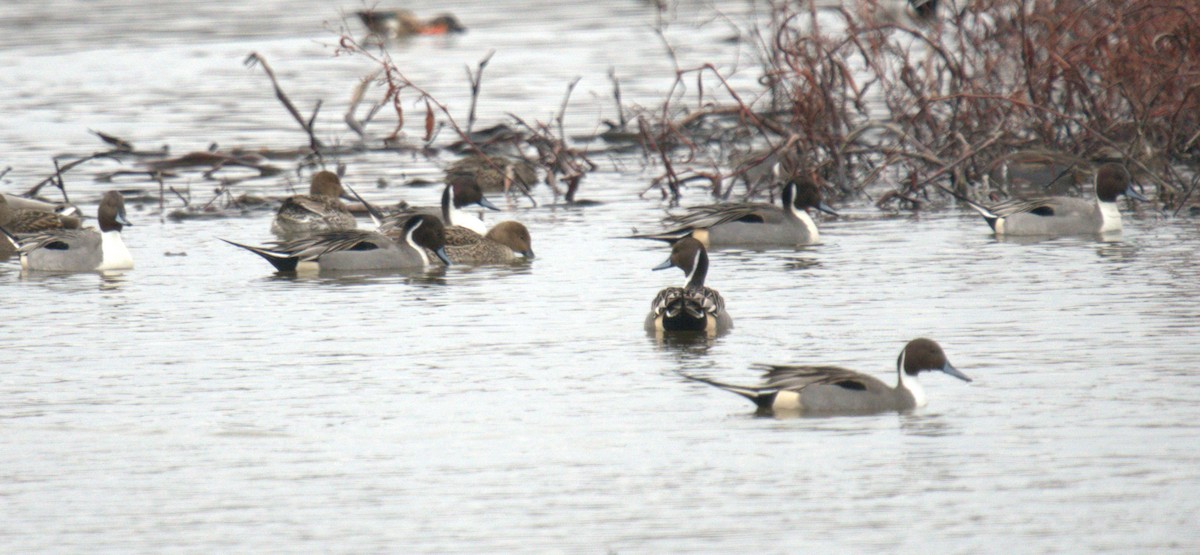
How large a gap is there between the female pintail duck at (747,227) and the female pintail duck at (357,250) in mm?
1794

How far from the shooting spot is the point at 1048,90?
17.2 m

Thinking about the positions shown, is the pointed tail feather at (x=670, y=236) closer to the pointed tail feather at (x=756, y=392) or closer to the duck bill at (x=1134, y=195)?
the duck bill at (x=1134, y=195)

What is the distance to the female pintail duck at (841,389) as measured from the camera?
9156mm

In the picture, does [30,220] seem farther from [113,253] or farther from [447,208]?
[447,208]

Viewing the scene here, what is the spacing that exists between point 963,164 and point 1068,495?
10.2 meters

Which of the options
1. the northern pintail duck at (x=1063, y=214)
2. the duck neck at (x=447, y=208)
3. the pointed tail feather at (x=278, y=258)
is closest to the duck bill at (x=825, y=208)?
the northern pintail duck at (x=1063, y=214)

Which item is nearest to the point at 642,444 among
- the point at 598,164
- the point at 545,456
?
the point at 545,456

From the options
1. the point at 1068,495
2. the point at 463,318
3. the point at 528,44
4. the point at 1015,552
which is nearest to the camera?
the point at 1015,552

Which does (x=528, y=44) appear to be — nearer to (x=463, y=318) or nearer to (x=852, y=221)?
(x=852, y=221)

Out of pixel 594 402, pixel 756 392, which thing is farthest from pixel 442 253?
pixel 756 392

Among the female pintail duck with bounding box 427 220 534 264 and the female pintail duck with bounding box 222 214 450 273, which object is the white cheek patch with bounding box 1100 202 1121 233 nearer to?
the female pintail duck with bounding box 427 220 534 264

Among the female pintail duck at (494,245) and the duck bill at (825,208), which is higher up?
the duck bill at (825,208)

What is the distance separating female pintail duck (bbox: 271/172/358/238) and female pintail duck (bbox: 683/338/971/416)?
26.8 ft

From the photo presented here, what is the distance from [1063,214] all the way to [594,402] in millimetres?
7416
